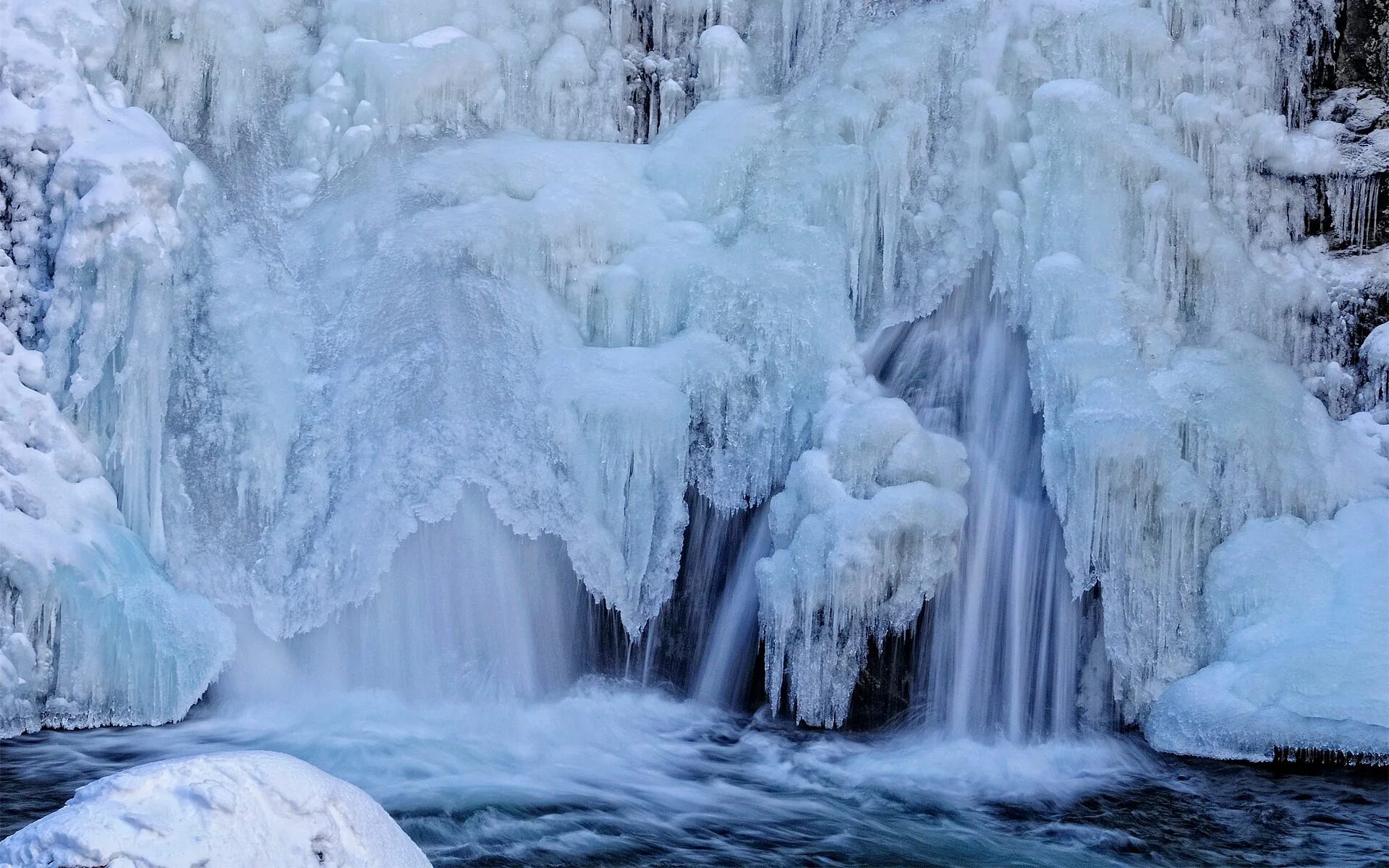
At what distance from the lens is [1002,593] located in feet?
22.9

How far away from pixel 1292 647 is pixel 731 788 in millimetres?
2562

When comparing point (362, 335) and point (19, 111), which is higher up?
point (19, 111)

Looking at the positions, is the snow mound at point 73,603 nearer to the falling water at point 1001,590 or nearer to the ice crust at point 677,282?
the ice crust at point 677,282

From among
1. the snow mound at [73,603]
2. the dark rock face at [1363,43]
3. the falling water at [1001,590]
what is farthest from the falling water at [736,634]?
the dark rock face at [1363,43]

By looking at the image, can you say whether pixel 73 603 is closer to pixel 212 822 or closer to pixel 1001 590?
pixel 212 822

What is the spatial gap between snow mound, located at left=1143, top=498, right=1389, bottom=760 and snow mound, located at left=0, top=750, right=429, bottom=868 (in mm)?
4501

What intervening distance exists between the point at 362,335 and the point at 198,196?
3.54 ft

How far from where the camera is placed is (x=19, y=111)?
6.82 m

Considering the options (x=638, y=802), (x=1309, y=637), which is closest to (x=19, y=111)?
(x=638, y=802)

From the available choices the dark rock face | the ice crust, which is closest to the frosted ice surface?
the ice crust

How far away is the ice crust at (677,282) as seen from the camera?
6.71 meters

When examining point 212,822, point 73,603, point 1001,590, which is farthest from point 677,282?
point 212,822

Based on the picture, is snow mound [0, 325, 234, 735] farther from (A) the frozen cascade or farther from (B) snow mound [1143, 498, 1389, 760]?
(B) snow mound [1143, 498, 1389, 760]

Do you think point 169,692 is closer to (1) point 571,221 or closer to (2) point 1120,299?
(1) point 571,221
